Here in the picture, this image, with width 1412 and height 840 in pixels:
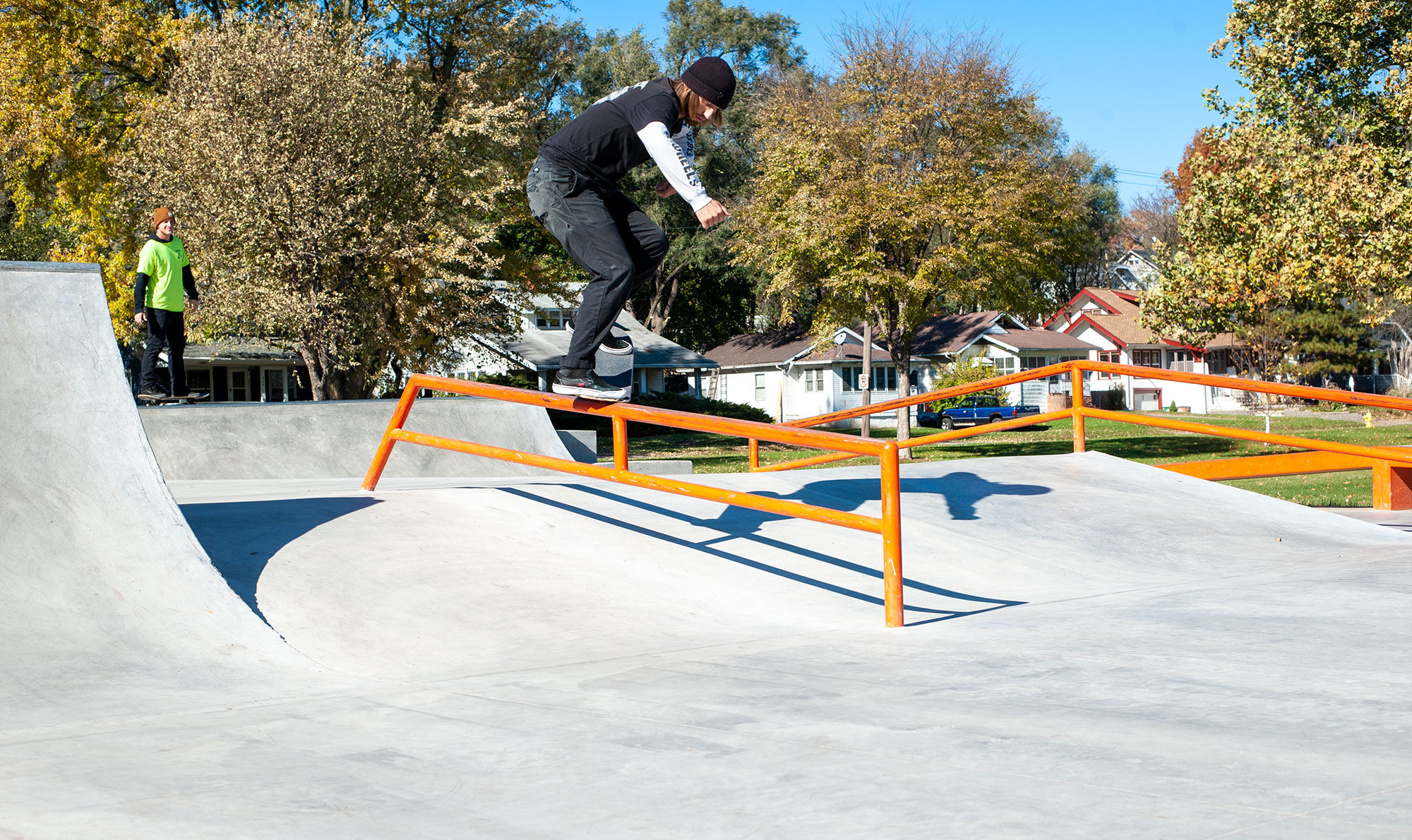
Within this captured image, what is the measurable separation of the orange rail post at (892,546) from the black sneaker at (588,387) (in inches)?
62.1

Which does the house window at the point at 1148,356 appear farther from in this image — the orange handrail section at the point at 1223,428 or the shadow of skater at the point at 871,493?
the shadow of skater at the point at 871,493

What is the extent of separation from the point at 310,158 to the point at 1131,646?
817 inches

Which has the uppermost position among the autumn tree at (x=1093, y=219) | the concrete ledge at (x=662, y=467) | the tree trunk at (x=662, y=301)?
the autumn tree at (x=1093, y=219)

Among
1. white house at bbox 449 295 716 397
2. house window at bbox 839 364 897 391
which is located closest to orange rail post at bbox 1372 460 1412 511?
white house at bbox 449 295 716 397

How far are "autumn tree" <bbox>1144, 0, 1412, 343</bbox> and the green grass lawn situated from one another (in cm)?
301

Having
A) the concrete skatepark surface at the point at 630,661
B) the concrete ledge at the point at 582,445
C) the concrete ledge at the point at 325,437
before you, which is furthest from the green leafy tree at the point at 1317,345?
the concrete skatepark surface at the point at 630,661

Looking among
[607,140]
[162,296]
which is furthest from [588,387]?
[162,296]

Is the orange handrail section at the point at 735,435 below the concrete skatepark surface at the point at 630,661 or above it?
above

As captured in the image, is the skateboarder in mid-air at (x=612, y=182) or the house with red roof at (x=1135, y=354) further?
the house with red roof at (x=1135, y=354)

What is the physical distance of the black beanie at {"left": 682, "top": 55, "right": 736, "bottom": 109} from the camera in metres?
4.92

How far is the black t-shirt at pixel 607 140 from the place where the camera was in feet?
16.8

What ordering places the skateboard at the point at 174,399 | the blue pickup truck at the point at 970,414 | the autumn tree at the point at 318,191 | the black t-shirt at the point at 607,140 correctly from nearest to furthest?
the black t-shirt at the point at 607,140 < the skateboard at the point at 174,399 < the autumn tree at the point at 318,191 < the blue pickup truck at the point at 970,414

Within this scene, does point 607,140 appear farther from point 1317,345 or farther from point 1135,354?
point 1135,354

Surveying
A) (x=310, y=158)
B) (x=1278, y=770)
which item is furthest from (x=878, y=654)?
(x=310, y=158)
